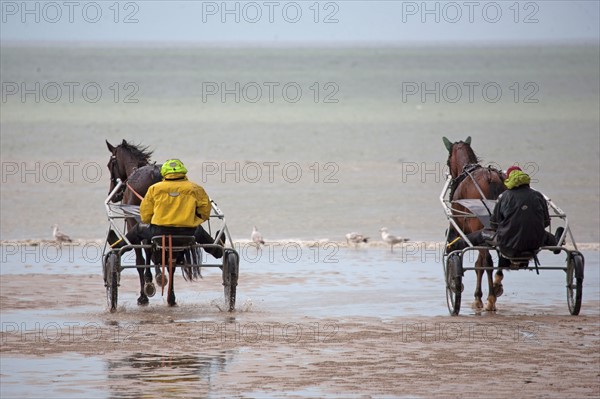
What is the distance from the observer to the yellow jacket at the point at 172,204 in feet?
45.4

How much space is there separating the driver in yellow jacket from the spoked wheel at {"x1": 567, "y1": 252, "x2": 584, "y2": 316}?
3514mm

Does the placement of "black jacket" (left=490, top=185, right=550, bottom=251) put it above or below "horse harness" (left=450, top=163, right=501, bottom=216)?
below

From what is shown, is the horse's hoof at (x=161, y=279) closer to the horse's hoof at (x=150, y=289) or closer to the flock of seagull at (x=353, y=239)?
the horse's hoof at (x=150, y=289)

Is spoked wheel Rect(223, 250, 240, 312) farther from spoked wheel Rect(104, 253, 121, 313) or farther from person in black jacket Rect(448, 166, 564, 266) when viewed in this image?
person in black jacket Rect(448, 166, 564, 266)

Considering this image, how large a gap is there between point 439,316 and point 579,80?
65.6 meters

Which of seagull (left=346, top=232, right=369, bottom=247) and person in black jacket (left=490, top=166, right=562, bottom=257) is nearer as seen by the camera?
person in black jacket (left=490, top=166, right=562, bottom=257)

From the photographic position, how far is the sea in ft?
87.7

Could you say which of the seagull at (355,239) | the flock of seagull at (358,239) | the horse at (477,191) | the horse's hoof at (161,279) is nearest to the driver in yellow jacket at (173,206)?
the horse's hoof at (161,279)

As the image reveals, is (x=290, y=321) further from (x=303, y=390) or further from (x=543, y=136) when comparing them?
(x=543, y=136)

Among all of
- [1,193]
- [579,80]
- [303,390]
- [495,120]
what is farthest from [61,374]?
[579,80]

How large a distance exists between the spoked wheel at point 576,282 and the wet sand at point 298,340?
0.16 metres

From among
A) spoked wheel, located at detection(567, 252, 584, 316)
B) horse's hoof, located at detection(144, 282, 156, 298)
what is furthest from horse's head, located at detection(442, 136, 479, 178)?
horse's hoof, located at detection(144, 282, 156, 298)

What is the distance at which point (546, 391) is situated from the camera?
393 inches

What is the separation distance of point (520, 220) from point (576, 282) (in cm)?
84
